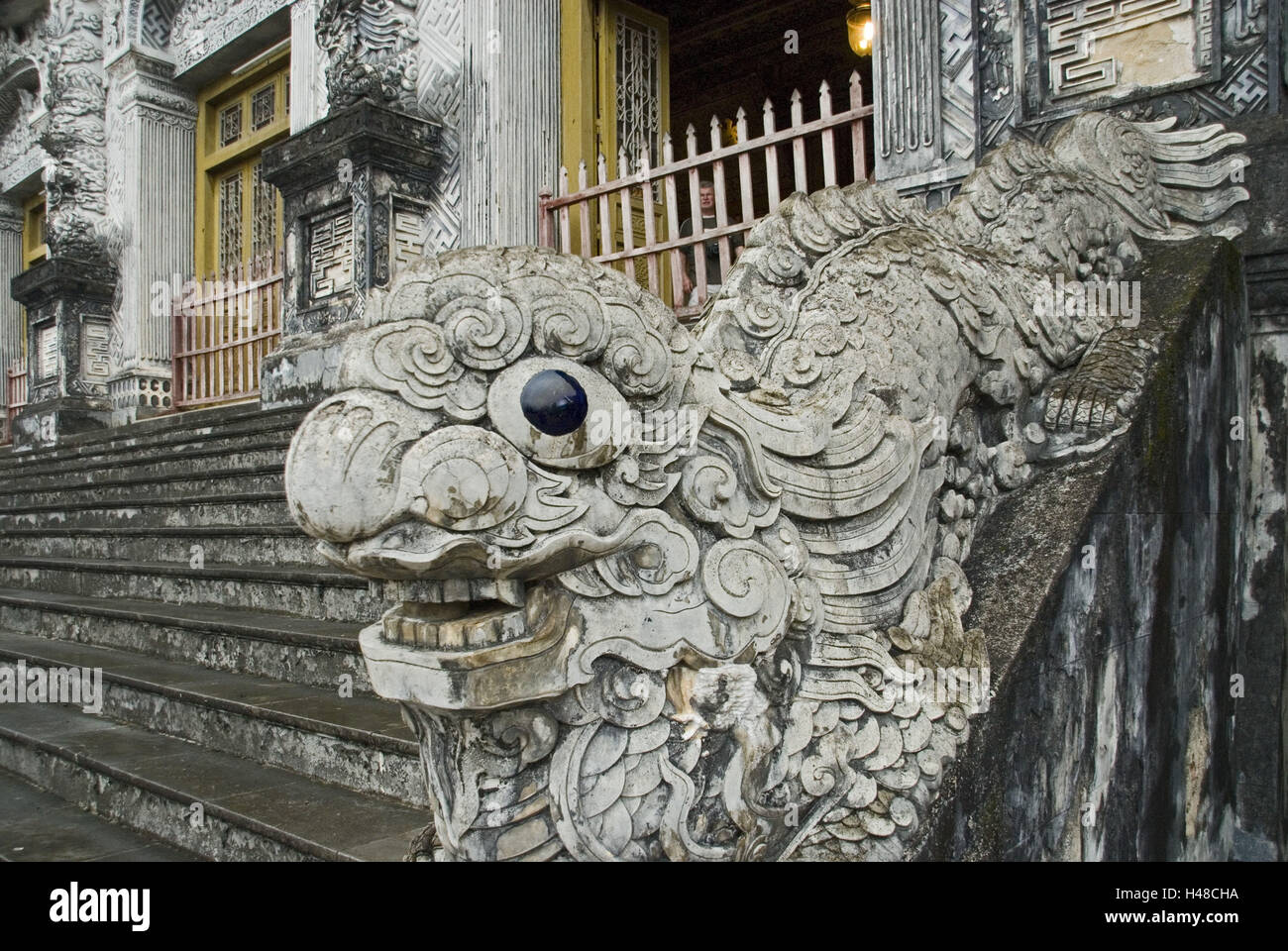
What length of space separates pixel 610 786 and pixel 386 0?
6.88m

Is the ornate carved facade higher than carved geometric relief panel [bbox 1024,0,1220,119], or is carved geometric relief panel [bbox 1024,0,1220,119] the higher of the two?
carved geometric relief panel [bbox 1024,0,1220,119]

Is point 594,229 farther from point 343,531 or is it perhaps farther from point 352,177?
point 343,531

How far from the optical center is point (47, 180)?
33.5 feet

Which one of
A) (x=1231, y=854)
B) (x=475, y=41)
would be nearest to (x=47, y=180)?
(x=475, y=41)

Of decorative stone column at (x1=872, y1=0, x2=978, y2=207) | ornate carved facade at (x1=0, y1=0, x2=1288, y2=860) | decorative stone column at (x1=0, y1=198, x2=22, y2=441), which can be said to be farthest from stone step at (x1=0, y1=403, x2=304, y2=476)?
decorative stone column at (x1=0, y1=198, x2=22, y2=441)

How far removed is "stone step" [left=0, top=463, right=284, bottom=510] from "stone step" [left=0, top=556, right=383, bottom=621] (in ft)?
1.81

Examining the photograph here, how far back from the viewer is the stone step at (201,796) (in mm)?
2434

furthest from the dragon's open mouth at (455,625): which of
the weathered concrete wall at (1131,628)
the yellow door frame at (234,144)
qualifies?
the yellow door frame at (234,144)

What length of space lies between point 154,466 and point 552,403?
235 inches

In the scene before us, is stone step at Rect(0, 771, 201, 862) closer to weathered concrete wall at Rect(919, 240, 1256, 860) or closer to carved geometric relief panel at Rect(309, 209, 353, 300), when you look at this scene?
weathered concrete wall at Rect(919, 240, 1256, 860)

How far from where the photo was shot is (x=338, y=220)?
7.01m

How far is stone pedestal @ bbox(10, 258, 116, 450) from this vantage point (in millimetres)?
10086

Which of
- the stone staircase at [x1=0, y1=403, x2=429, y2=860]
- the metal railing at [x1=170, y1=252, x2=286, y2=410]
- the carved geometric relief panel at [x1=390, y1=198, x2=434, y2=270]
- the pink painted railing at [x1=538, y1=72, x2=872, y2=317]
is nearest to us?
the stone staircase at [x1=0, y1=403, x2=429, y2=860]

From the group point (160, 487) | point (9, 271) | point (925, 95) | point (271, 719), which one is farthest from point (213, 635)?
point (9, 271)
